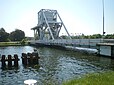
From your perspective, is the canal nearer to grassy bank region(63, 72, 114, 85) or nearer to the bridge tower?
grassy bank region(63, 72, 114, 85)

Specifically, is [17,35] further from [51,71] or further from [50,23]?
[51,71]

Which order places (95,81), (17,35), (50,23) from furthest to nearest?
1. (17,35)
2. (50,23)
3. (95,81)

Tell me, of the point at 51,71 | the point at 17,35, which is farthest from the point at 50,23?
the point at 51,71

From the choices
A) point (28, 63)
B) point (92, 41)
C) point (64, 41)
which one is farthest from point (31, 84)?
point (64, 41)

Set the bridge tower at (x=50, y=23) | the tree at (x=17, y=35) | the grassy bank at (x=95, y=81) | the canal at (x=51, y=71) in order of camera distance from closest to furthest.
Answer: the grassy bank at (x=95, y=81), the canal at (x=51, y=71), the bridge tower at (x=50, y=23), the tree at (x=17, y=35)

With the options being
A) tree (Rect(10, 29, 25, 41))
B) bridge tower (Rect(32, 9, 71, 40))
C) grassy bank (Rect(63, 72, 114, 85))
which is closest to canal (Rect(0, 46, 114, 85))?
grassy bank (Rect(63, 72, 114, 85))

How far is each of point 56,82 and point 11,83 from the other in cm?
430

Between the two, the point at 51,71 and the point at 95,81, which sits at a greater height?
the point at 95,81

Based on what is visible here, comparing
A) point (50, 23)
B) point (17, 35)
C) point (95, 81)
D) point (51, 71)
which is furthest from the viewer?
point (17, 35)

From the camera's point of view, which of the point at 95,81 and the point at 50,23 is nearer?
the point at 95,81

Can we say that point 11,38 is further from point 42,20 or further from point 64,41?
point 64,41

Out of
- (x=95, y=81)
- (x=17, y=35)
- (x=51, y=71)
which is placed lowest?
(x=51, y=71)

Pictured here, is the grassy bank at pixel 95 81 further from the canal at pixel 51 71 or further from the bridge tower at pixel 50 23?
the bridge tower at pixel 50 23

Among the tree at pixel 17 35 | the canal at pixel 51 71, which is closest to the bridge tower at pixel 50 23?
the tree at pixel 17 35
